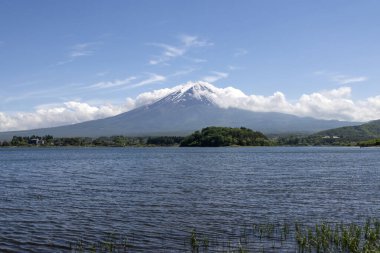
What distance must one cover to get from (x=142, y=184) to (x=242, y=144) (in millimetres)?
143336

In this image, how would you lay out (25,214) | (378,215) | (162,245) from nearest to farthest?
(162,245) < (378,215) < (25,214)

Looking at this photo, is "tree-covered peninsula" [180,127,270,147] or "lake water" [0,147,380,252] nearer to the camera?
"lake water" [0,147,380,252]

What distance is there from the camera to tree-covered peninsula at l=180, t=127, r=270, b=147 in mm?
176125

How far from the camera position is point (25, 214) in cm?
2475

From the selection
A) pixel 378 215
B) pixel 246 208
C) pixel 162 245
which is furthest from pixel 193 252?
pixel 378 215

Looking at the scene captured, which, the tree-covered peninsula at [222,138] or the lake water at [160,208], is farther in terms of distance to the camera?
the tree-covered peninsula at [222,138]

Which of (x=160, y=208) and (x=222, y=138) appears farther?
(x=222, y=138)

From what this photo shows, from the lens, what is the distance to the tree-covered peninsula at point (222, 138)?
578 feet

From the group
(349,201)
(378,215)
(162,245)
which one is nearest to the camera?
(162,245)

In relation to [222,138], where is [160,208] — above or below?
below

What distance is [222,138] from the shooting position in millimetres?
174375

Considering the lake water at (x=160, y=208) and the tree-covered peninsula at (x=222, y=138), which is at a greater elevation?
the tree-covered peninsula at (x=222, y=138)

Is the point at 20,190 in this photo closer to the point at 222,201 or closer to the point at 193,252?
the point at 222,201

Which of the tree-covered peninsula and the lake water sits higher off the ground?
the tree-covered peninsula
